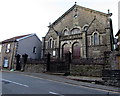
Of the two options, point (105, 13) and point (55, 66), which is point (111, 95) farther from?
point (105, 13)

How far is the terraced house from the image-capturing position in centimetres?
2439

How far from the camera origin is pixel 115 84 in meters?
10.8

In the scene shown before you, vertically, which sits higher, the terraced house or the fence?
the terraced house

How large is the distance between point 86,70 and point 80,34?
10.9 meters

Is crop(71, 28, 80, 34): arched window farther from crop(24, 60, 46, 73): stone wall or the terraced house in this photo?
crop(24, 60, 46, 73): stone wall

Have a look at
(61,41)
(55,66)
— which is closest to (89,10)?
(61,41)

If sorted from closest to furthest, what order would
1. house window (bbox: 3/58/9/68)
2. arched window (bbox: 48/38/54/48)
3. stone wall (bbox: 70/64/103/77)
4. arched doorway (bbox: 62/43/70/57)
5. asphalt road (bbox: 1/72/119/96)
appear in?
asphalt road (bbox: 1/72/119/96), stone wall (bbox: 70/64/103/77), house window (bbox: 3/58/9/68), arched doorway (bbox: 62/43/70/57), arched window (bbox: 48/38/54/48)

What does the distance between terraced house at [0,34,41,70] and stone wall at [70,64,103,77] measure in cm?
1241

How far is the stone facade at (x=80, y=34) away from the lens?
71.8 feet

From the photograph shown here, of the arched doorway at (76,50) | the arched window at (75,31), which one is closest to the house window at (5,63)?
the arched doorway at (76,50)

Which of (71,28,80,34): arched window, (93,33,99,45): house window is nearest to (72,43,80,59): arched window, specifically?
(71,28,80,34): arched window

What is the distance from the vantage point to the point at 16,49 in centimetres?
2473

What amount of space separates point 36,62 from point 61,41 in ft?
30.0

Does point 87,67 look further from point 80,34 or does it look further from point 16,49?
point 16,49
